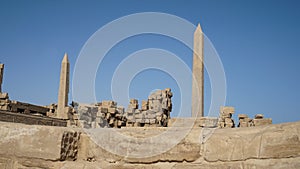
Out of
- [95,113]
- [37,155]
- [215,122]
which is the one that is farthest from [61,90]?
[37,155]

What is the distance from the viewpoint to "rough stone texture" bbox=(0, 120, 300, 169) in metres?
2.22

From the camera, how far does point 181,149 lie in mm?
2646

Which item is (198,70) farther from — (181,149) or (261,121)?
(181,149)

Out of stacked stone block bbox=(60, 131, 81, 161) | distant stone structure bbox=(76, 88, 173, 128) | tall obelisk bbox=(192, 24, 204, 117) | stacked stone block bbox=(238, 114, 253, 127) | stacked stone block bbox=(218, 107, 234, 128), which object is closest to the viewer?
stacked stone block bbox=(60, 131, 81, 161)

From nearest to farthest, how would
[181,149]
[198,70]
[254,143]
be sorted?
1. [254,143]
2. [181,149]
3. [198,70]

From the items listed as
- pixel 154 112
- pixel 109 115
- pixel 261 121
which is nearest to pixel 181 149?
pixel 261 121

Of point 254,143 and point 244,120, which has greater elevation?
point 244,120

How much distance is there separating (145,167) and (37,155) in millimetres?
991

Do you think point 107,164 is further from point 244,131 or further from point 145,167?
point 244,131

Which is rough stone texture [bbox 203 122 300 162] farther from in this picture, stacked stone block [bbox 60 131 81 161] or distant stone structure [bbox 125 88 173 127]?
distant stone structure [bbox 125 88 173 127]

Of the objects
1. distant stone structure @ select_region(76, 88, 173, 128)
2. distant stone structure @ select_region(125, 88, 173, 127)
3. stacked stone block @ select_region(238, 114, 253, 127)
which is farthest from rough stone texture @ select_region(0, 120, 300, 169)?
stacked stone block @ select_region(238, 114, 253, 127)

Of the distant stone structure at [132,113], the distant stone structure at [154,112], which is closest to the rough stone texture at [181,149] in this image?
the distant stone structure at [132,113]

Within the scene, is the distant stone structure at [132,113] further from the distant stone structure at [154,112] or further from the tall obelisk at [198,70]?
the tall obelisk at [198,70]

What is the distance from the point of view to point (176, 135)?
8.95 feet
